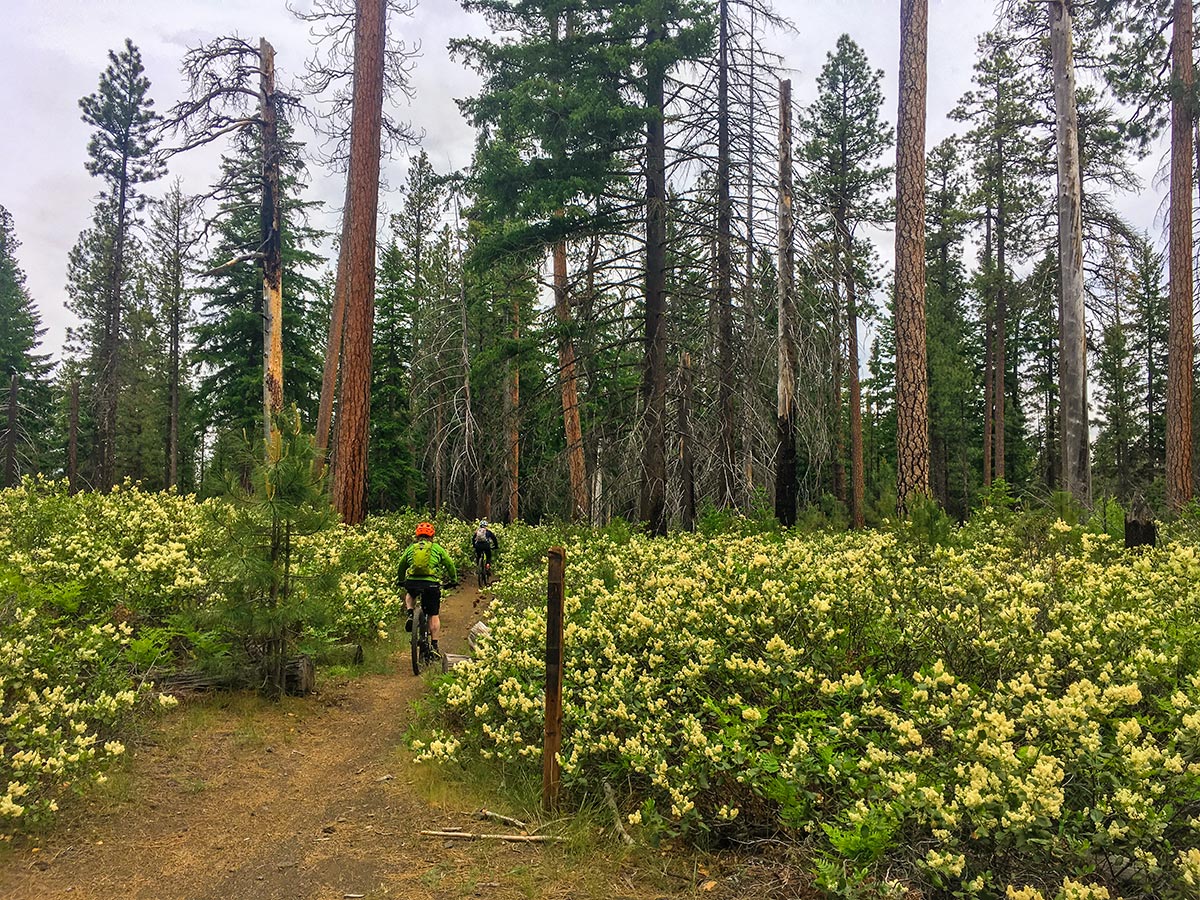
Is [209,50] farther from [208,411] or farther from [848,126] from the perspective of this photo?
[848,126]

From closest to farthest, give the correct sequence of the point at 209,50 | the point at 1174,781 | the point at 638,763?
the point at 1174,781
the point at 638,763
the point at 209,50

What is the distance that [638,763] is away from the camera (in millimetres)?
3857

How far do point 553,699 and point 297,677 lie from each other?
375cm

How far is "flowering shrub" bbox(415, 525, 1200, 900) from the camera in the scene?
268 centimetres

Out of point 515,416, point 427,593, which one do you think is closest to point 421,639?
point 427,593

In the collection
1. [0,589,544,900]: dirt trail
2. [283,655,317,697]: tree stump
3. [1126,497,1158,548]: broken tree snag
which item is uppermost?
[1126,497,1158,548]: broken tree snag

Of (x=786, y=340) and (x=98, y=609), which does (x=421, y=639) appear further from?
(x=786, y=340)

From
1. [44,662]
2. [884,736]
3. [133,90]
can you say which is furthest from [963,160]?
[133,90]

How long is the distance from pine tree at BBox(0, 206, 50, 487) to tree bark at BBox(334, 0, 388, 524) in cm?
2887

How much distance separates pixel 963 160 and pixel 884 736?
27.9 meters

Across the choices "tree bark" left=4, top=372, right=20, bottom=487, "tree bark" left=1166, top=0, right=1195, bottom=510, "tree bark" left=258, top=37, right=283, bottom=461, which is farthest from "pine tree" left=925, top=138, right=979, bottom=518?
"tree bark" left=4, top=372, right=20, bottom=487

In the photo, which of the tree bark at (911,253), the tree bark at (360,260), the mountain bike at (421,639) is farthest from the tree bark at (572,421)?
the tree bark at (911,253)

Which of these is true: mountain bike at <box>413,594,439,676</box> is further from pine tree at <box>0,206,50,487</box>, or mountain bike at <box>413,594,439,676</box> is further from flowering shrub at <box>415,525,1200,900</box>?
pine tree at <box>0,206,50,487</box>

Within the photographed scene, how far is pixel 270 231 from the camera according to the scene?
1305 cm
